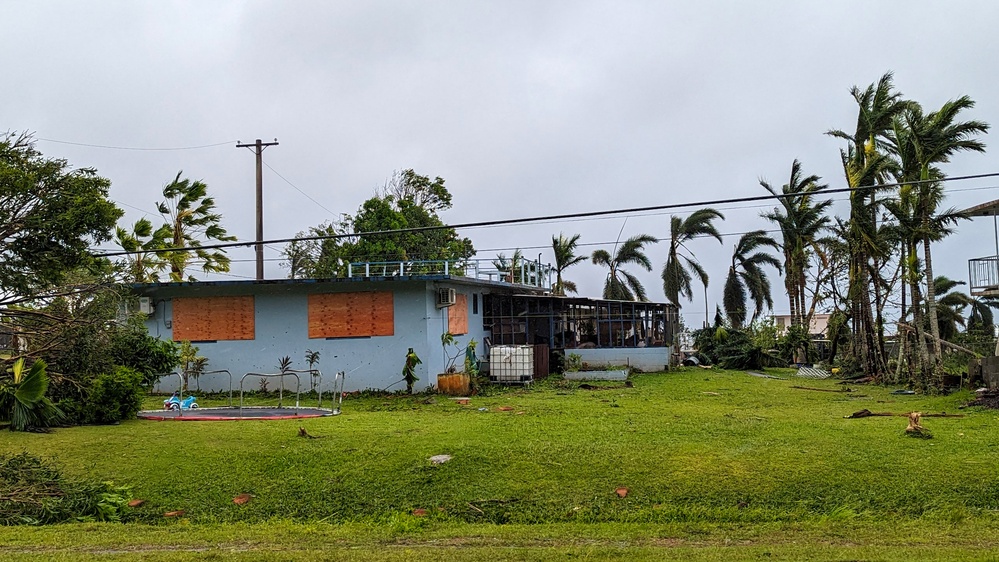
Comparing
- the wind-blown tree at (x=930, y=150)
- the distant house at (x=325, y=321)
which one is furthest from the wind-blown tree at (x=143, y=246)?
the wind-blown tree at (x=930, y=150)

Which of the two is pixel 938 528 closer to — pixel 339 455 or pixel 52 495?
pixel 339 455

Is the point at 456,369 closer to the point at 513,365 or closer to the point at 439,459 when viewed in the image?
the point at 513,365

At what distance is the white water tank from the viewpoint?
24.3 metres

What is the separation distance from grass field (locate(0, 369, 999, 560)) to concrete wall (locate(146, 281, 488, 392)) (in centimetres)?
768

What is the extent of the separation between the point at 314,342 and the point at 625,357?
435 inches

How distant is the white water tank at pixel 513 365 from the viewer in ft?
79.8

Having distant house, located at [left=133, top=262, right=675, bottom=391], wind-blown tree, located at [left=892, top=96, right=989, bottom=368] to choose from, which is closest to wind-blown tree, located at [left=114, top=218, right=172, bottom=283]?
distant house, located at [left=133, top=262, right=675, bottom=391]

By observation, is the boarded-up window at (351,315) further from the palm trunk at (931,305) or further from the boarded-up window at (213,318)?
the palm trunk at (931,305)

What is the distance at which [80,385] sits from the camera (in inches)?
586

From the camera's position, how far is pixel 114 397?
1527 centimetres

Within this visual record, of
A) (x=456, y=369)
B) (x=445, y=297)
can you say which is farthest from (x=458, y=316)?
(x=445, y=297)

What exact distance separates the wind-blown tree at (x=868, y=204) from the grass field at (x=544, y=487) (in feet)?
34.0

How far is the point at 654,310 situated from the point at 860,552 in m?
25.6

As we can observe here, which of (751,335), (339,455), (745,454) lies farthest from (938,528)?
(751,335)
